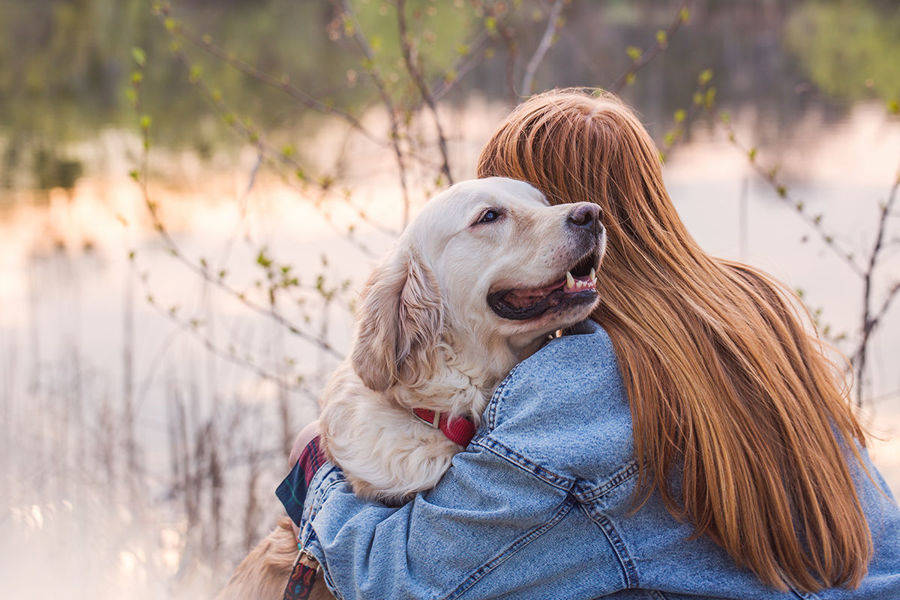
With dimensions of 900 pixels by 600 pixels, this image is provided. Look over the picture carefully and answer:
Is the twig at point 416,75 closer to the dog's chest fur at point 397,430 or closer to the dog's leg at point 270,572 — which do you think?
the dog's chest fur at point 397,430

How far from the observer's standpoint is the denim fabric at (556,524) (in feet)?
6.13

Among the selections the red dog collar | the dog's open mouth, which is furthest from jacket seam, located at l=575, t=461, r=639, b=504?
the red dog collar

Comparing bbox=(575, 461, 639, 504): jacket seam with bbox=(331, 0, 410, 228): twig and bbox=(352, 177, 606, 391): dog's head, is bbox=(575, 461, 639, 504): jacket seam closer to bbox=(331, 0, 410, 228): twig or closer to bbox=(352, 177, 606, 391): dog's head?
bbox=(352, 177, 606, 391): dog's head

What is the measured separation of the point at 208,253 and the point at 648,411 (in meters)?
7.00

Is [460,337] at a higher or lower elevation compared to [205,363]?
higher

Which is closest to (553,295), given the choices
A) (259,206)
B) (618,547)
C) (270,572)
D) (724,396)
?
(724,396)

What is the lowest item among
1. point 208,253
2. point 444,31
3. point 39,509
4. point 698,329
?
point 39,509

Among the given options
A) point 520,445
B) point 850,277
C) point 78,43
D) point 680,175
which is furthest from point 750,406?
point 78,43

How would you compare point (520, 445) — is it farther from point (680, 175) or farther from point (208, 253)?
point (680, 175)

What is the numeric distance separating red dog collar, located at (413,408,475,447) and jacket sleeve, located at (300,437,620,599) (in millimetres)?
368

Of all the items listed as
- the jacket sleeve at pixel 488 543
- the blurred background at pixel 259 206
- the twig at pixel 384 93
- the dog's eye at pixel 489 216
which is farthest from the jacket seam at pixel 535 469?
the twig at pixel 384 93

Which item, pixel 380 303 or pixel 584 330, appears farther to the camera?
pixel 380 303

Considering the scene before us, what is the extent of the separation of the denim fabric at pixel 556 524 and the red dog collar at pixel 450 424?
368 millimetres

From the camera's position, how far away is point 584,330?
7.03ft
